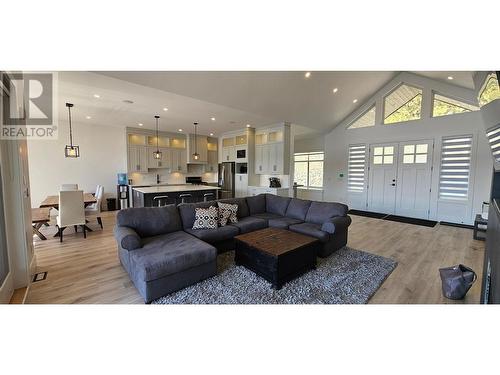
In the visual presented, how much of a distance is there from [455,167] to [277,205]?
4.57 m

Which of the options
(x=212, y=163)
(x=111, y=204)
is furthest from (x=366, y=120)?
(x=111, y=204)

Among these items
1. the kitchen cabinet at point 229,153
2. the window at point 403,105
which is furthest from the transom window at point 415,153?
the kitchen cabinet at point 229,153

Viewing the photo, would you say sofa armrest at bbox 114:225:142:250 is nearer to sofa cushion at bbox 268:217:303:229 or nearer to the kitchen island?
sofa cushion at bbox 268:217:303:229

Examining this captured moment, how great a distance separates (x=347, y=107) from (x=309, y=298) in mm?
5912

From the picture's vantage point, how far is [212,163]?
890 centimetres

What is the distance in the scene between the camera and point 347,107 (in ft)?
21.2

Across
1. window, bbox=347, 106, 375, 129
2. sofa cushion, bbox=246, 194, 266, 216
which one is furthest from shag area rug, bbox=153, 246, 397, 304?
window, bbox=347, 106, 375, 129

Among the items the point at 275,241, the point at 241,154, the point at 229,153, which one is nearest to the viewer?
the point at 275,241

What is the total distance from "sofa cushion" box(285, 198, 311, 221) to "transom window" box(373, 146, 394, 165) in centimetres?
374

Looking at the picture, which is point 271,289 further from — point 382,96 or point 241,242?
point 382,96

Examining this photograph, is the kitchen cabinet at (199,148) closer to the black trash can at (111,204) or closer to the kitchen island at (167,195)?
the kitchen island at (167,195)

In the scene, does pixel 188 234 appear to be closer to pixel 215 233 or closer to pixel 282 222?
pixel 215 233
